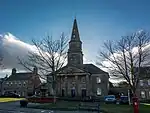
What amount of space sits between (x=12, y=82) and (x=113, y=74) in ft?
201

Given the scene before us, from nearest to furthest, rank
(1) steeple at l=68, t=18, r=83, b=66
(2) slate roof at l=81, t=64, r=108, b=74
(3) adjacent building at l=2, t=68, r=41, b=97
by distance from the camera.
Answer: (2) slate roof at l=81, t=64, r=108, b=74 → (1) steeple at l=68, t=18, r=83, b=66 → (3) adjacent building at l=2, t=68, r=41, b=97

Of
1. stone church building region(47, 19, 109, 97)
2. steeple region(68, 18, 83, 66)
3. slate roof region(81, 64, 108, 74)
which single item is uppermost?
steeple region(68, 18, 83, 66)

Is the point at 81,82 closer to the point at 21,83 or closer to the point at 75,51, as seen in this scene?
the point at 75,51

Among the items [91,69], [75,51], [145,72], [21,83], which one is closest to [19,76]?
[21,83]

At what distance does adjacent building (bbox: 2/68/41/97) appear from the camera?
79162 mm

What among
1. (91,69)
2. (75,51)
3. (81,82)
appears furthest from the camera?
(75,51)

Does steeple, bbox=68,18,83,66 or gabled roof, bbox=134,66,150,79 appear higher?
steeple, bbox=68,18,83,66

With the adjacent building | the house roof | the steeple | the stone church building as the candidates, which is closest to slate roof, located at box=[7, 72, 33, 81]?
the adjacent building

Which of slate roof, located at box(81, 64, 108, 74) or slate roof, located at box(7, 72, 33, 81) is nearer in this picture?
slate roof, located at box(81, 64, 108, 74)

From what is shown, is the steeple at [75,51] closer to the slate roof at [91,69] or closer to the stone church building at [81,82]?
the stone church building at [81,82]

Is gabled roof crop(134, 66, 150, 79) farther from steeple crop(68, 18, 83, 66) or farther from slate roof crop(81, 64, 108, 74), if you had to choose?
steeple crop(68, 18, 83, 66)

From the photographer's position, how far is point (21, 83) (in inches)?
3191

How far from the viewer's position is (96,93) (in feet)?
190

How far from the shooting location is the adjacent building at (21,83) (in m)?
79.2
